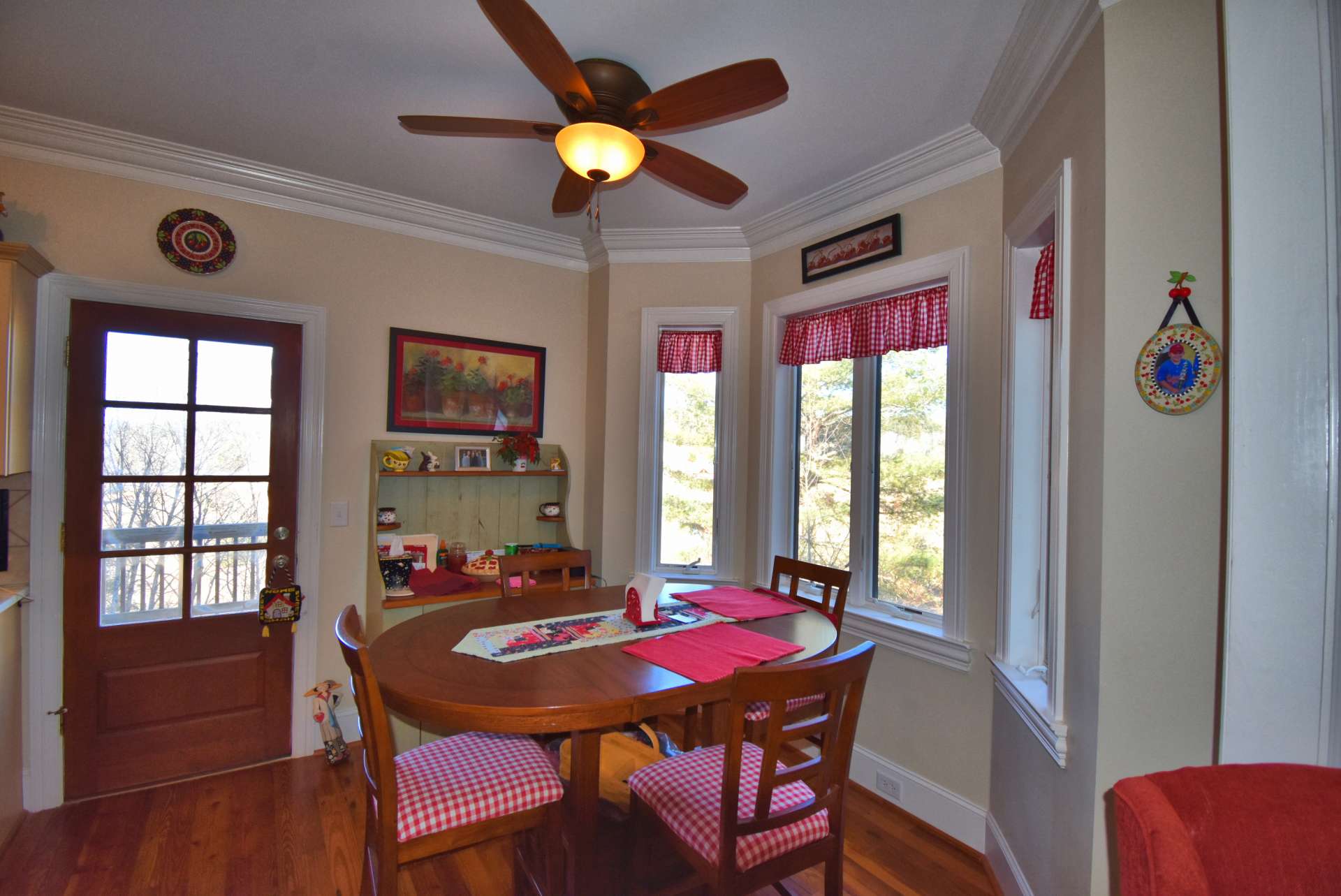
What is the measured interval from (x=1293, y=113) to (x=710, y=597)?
202cm

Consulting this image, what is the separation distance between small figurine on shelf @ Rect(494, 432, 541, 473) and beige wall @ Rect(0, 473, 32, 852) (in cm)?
184

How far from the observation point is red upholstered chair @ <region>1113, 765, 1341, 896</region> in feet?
2.59

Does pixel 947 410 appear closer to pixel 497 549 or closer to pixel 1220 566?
pixel 1220 566

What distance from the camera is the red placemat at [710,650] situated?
62.1 inches

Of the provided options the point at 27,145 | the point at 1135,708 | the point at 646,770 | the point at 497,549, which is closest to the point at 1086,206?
the point at 1135,708

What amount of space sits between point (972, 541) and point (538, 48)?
213 centimetres

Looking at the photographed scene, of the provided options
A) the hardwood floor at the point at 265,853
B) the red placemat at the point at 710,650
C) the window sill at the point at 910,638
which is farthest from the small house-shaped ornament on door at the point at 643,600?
the window sill at the point at 910,638

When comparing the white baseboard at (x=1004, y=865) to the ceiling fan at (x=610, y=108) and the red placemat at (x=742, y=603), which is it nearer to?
the red placemat at (x=742, y=603)

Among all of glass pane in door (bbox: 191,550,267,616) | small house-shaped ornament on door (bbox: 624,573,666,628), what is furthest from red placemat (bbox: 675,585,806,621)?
glass pane in door (bbox: 191,550,267,616)

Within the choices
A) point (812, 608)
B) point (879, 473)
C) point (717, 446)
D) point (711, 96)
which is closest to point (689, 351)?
point (717, 446)

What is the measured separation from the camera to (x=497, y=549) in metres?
3.31

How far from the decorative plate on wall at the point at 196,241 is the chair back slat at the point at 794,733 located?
2.86 meters

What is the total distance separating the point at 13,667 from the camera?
220 centimetres

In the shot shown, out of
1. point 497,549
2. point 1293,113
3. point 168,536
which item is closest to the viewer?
point 1293,113
